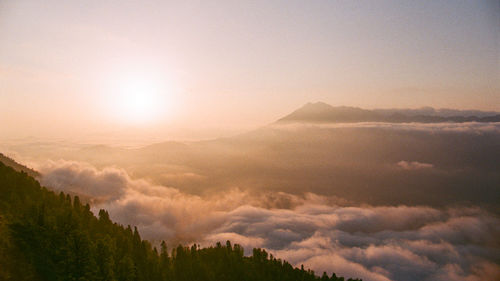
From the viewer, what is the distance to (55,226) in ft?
291

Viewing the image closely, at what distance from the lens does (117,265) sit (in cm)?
9462

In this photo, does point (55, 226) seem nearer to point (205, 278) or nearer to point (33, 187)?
point (33, 187)

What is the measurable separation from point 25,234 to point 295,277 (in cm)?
11656

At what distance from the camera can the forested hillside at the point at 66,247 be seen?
8138cm

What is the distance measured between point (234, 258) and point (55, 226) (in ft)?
262

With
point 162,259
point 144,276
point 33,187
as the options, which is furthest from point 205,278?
point 33,187

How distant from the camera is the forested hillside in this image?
81.4 metres

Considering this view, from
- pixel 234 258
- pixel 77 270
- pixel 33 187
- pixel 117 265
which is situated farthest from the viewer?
pixel 234 258

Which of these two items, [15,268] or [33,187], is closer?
[15,268]

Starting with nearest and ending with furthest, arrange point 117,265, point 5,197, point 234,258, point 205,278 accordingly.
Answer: point 117,265 → point 5,197 → point 205,278 → point 234,258

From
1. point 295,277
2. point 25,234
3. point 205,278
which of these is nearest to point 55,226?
point 25,234

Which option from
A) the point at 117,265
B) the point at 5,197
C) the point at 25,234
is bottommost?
the point at 117,265

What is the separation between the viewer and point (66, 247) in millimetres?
84125

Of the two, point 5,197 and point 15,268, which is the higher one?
point 5,197
